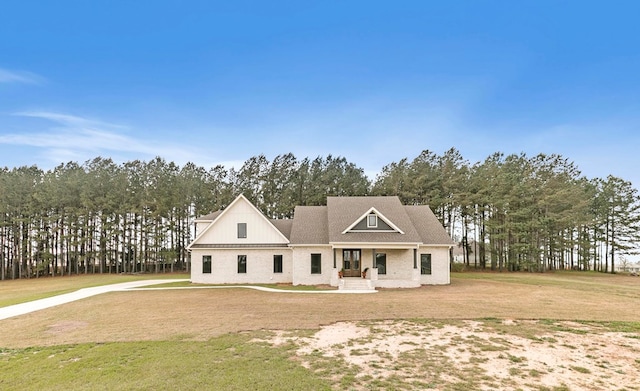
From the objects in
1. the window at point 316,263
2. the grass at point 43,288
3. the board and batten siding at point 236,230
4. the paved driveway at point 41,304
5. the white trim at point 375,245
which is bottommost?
the grass at point 43,288

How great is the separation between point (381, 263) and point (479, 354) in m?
15.9

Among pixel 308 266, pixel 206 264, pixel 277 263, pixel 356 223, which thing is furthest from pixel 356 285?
pixel 206 264

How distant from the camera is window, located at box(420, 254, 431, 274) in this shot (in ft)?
81.7

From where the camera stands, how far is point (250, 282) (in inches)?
1005

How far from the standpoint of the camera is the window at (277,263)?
2583 cm

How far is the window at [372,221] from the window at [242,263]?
10134 mm

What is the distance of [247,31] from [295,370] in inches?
889

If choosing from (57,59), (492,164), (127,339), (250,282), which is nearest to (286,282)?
(250,282)

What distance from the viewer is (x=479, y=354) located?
8609 millimetres

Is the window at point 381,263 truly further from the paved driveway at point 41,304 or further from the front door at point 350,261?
the paved driveway at point 41,304

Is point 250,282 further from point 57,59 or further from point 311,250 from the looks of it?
point 57,59

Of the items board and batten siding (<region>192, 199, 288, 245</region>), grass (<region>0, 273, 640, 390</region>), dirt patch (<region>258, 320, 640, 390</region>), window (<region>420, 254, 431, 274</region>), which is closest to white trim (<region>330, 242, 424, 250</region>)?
window (<region>420, 254, 431, 274</region>)

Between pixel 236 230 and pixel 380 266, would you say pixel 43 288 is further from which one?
pixel 380 266

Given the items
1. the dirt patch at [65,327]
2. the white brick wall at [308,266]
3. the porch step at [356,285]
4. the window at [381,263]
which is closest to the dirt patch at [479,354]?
the dirt patch at [65,327]
